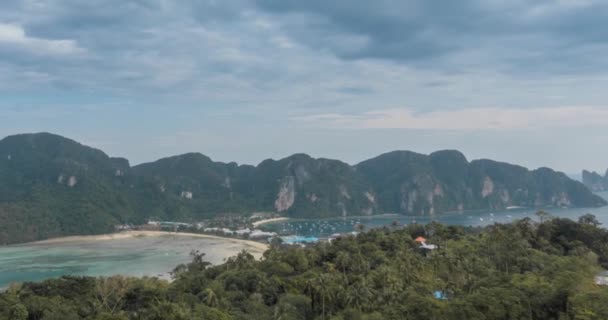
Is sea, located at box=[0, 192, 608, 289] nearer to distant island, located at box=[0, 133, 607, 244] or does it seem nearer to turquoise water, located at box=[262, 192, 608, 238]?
turquoise water, located at box=[262, 192, 608, 238]

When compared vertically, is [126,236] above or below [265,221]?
below

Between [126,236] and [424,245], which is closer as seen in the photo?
[424,245]

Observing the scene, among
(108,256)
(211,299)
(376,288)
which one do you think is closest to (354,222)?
(108,256)

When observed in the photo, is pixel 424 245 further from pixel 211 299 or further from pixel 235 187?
pixel 235 187

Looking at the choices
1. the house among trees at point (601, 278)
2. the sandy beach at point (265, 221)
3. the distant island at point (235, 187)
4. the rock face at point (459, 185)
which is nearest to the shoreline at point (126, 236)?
the distant island at point (235, 187)

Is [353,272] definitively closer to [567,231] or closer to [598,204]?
[567,231]
